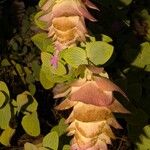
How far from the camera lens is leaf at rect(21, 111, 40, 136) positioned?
1085 mm

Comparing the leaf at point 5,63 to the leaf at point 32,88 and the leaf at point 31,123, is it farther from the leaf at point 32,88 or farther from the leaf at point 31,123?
the leaf at point 31,123

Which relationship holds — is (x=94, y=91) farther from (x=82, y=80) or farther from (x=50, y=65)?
(x=50, y=65)

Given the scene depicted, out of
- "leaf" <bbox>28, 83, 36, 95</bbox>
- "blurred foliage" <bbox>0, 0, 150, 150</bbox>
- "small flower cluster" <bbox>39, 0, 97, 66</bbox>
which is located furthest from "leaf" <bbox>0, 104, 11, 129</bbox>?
"small flower cluster" <bbox>39, 0, 97, 66</bbox>

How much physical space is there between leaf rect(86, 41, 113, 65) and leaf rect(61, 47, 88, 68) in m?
0.01

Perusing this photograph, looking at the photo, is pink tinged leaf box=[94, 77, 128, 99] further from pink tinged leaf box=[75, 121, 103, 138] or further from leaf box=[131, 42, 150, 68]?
leaf box=[131, 42, 150, 68]

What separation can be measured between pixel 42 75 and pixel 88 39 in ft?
0.76

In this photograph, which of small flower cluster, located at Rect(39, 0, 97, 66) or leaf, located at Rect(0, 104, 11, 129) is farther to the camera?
leaf, located at Rect(0, 104, 11, 129)

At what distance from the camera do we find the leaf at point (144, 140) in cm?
104

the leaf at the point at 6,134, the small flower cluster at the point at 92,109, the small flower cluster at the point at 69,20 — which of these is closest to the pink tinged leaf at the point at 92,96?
the small flower cluster at the point at 92,109

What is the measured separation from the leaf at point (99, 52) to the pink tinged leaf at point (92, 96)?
0.49ft

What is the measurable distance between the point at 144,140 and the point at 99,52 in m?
0.35

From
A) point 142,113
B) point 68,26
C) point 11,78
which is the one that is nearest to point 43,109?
point 11,78

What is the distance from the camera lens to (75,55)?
0.78 metres

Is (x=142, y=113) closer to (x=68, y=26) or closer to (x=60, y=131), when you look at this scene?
(x=60, y=131)
